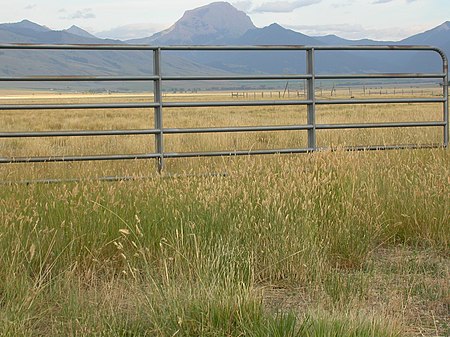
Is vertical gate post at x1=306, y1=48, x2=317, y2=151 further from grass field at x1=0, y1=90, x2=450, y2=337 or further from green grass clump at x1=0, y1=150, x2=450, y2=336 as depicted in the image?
green grass clump at x1=0, y1=150, x2=450, y2=336

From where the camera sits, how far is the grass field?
383 centimetres

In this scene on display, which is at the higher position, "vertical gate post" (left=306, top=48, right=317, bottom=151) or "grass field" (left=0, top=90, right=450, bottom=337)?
"vertical gate post" (left=306, top=48, right=317, bottom=151)

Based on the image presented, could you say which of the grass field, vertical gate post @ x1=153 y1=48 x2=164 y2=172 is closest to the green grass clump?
the grass field

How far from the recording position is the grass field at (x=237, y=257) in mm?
3830

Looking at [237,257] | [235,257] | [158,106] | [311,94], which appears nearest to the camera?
[235,257]

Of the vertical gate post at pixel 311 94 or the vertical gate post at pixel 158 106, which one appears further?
the vertical gate post at pixel 311 94

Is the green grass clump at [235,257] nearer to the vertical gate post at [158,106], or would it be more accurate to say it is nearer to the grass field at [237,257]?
the grass field at [237,257]

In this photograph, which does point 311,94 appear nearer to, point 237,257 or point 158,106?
point 158,106

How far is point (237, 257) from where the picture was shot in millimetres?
4809

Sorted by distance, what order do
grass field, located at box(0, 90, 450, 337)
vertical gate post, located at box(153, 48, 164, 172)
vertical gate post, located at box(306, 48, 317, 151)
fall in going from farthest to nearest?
vertical gate post, located at box(306, 48, 317, 151), vertical gate post, located at box(153, 48, 164, 172), grass field, located at box(0, 90, 450, 337)

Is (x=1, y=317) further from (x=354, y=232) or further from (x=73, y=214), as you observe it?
(x=354, y=232)

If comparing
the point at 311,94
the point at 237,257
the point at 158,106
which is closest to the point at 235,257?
the point at 237,257

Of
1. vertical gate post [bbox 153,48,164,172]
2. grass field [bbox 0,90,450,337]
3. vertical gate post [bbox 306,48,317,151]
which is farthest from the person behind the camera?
vertical gate post [bbox 306,48,317,151]

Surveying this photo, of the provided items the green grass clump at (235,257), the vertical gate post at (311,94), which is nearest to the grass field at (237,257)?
the green grass clump at (235,257)
